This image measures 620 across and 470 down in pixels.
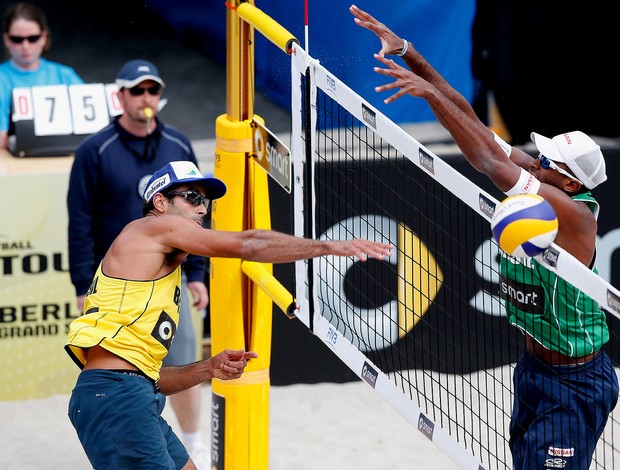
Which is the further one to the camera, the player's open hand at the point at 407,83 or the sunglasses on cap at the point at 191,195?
the sunglasses on cap at the point at 191,195

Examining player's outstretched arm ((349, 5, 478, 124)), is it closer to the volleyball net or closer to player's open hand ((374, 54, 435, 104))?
player's open hand ((374, 54, 435, 104))

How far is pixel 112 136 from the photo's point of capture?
6152 mm

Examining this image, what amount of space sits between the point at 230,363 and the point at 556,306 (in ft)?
4.22

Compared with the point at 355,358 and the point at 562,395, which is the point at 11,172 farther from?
the point at 562,395

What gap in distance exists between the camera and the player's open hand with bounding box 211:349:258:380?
4664 millimetres

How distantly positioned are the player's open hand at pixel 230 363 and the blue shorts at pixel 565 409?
1098 millimetres

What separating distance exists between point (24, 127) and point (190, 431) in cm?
228

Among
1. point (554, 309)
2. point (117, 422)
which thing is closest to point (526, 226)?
point (554, 309)

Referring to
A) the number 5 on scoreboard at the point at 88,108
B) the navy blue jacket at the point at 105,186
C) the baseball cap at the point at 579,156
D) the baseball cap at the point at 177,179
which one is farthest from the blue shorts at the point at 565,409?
the number 5 on scoreboard at the point at 88,108

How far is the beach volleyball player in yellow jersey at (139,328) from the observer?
446cm

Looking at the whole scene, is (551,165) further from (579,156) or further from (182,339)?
(182,339)

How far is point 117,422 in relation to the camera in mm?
4461

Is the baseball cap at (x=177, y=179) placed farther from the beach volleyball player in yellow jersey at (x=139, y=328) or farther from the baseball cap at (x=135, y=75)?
the baseball cap at (x=135, y=75)

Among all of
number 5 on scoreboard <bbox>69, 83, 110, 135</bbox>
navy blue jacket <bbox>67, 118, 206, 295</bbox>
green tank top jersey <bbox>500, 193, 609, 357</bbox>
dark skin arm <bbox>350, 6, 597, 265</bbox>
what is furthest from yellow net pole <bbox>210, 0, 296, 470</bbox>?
number 5 on scoreboard <bbox>69, 83, 110, 135</bbox>
